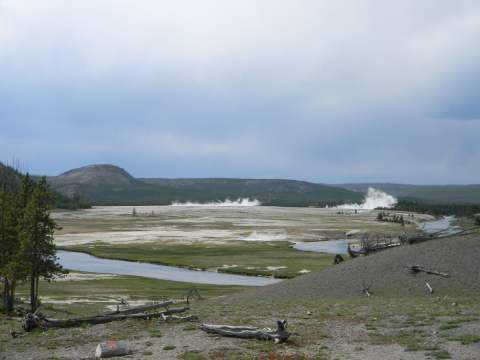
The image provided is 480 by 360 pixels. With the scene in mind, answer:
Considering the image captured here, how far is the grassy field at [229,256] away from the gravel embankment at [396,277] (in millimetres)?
26335

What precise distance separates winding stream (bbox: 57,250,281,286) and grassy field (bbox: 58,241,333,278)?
2.48 meters

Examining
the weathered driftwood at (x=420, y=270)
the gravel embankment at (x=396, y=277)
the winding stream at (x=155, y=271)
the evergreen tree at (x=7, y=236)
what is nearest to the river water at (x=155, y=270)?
the winding stream at (x=155, y=271)

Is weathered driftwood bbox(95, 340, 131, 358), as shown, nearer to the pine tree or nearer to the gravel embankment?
the gravel embankment

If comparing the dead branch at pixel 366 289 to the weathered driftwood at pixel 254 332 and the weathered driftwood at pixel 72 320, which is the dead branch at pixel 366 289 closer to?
the weathered driftwood at pixel 72 320

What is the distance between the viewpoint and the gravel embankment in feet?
133

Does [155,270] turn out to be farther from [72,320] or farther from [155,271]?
[72,320]

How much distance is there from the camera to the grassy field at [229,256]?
3106 inches

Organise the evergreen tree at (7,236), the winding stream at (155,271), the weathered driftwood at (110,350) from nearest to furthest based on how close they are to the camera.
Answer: the weathered driftwood at (110,350), the evergreen tree at (7,236), the winding stream at (155,271)

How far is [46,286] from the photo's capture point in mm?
61406

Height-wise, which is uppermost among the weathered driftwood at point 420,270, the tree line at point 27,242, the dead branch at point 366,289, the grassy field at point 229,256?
the tree line at point 27,242

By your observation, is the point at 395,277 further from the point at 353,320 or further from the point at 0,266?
the point at 0,266

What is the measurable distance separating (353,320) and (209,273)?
165ft

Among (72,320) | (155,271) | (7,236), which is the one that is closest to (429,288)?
(72,320)

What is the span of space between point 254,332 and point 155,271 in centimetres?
5663
